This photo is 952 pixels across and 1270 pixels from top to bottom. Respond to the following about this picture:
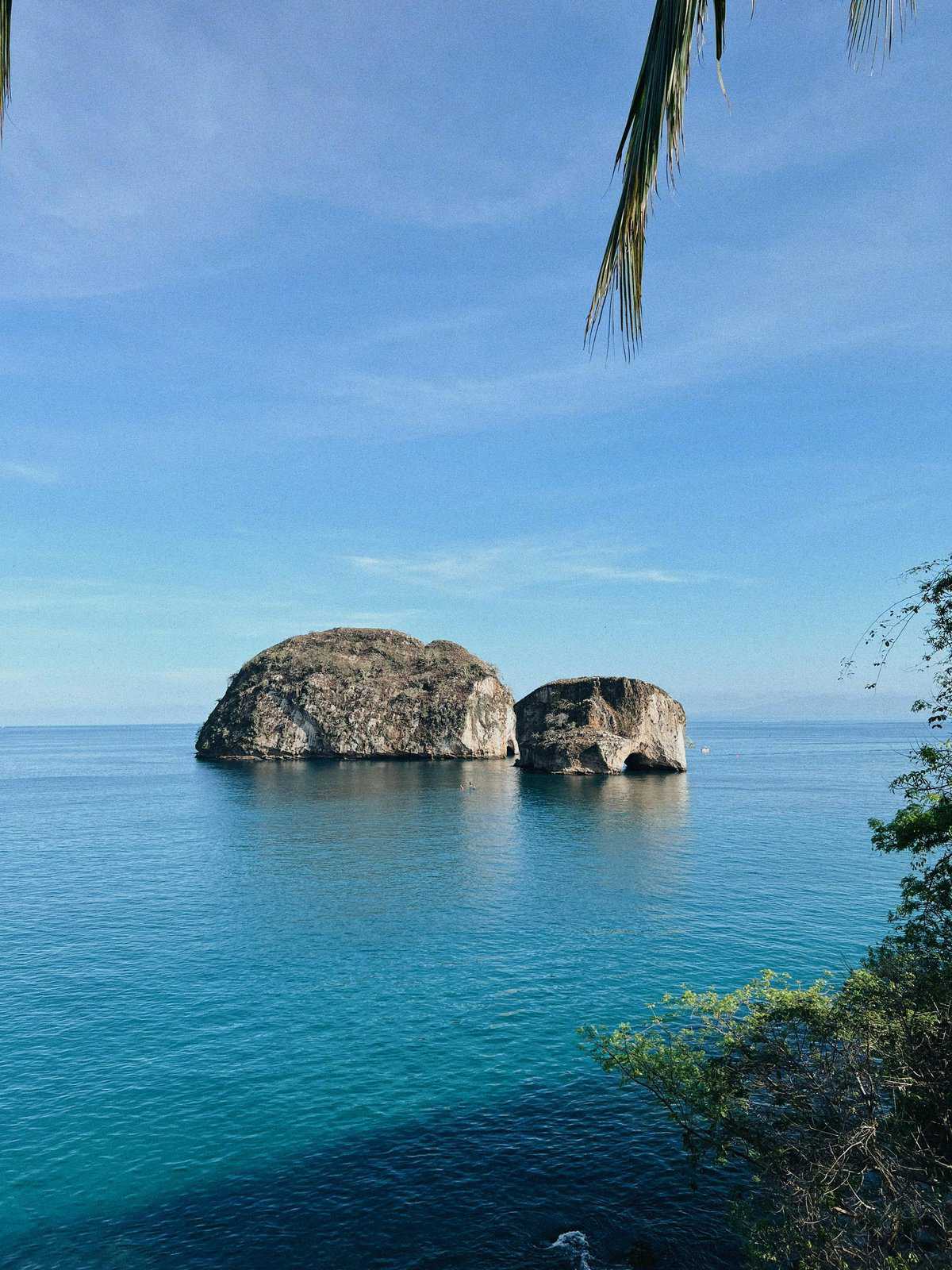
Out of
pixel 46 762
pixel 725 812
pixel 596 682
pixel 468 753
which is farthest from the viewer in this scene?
pixel 46 762

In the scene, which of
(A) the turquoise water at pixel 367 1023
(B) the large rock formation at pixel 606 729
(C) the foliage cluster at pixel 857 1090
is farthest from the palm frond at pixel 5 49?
(B) the large rock formation at pixel 606 729

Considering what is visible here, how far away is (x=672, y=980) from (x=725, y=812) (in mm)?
57102

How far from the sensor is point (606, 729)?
124250 mm

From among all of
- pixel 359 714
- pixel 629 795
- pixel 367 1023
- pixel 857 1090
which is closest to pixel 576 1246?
pixel 857 1090

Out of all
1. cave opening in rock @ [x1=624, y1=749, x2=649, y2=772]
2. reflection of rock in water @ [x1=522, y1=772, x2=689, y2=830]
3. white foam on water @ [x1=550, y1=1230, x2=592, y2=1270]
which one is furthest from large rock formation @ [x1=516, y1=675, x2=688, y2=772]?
white foam on water @ [x1=550, y1=1230, x2=592, y2=1270]

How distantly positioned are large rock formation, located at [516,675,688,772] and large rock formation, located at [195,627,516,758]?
2867 centimetres

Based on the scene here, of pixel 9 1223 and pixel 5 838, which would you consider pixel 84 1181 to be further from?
pixel 5 838

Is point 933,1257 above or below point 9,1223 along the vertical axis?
above

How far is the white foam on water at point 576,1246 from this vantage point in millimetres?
19375

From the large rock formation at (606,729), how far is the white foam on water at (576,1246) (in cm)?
10263

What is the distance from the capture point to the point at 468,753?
512ft

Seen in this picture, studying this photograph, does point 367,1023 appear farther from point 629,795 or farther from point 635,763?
point 635,763

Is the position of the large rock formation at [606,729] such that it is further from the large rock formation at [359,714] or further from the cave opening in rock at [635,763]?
the large rock formation at [359,714]

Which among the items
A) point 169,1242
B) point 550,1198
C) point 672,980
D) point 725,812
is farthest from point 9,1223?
point 725,812
